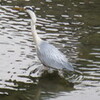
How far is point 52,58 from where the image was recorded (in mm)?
11023

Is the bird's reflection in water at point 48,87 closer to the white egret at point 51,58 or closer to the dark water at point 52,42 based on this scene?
the dark water at point 52,42

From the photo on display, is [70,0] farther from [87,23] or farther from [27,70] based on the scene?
[27,70]

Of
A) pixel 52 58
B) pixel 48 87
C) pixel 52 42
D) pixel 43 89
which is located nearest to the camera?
pixel 43 89

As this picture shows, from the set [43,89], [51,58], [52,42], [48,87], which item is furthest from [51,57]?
[52,42]

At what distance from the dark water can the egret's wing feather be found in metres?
0.36

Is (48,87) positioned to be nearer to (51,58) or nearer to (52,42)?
(51,58)

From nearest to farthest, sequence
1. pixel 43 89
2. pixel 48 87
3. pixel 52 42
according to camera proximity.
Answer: pixel 43 89 → pixel 48 87 → pixel 52 42

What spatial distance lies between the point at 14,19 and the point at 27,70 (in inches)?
164

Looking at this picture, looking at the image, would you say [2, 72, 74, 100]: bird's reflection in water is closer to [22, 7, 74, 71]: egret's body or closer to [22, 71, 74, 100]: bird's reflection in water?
[22, 71, 74, 100]: bird's reflection in water

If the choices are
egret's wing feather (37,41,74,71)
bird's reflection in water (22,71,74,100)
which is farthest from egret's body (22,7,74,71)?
bird's reflection in water (22,71,74,100)

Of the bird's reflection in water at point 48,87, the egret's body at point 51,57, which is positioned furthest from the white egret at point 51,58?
the bird's reflection in water at point 48,87

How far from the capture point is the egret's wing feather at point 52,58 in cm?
1079

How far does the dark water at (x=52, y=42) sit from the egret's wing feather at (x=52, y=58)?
1.17 feet

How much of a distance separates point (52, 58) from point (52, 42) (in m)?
1.87
